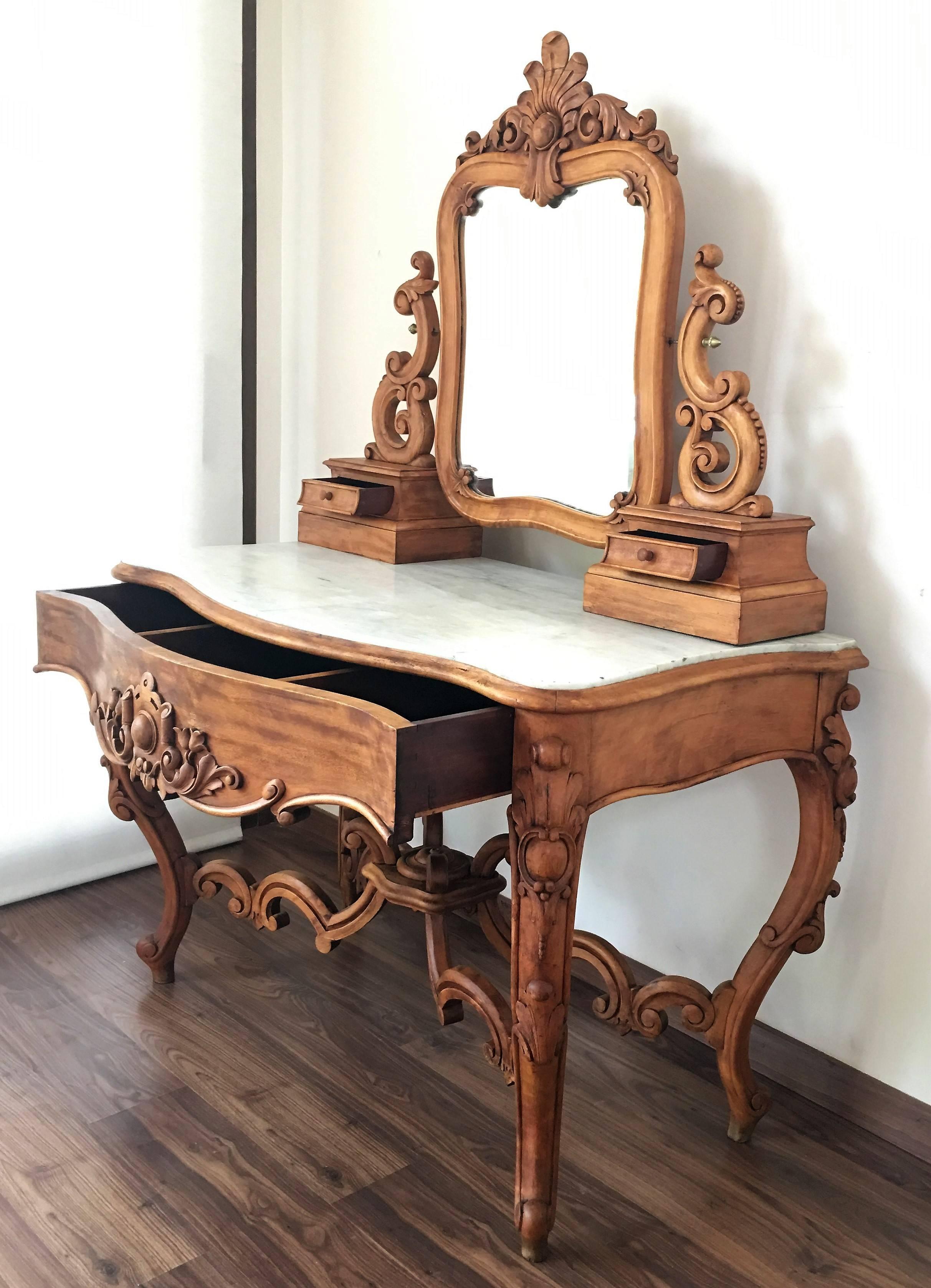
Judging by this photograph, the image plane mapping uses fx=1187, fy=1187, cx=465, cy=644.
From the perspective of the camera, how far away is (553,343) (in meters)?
1.97

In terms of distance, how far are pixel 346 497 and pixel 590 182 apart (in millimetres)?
691

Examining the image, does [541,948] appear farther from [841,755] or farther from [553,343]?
[553,343]

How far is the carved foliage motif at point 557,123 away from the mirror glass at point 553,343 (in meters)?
0.05

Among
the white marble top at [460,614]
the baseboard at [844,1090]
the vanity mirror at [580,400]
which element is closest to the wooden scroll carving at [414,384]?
the vanity mirror at [580,400]

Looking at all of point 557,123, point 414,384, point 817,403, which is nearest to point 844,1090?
point 817,403

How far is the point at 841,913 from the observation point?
1.83m

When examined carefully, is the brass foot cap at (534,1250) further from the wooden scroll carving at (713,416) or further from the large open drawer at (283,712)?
the wooden scroll carving at (713,416)

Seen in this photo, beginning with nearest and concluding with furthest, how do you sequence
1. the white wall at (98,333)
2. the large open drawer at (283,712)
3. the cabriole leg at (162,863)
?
the large open drawer at (283,712) < the cabriole leg at (162,863) < the white wall at (98,333)

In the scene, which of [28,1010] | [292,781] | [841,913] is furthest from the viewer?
[28,1010]

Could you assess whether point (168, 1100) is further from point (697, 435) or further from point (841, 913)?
point (697, 435)

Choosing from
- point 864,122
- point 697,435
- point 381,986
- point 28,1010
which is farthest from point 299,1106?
point 864,122

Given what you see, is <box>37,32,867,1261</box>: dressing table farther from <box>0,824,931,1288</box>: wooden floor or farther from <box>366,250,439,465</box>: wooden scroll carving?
<box>0,824,931,1288</box>: wooden floor

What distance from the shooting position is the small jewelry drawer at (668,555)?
1558 mm

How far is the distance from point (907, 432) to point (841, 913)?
0.73 m
